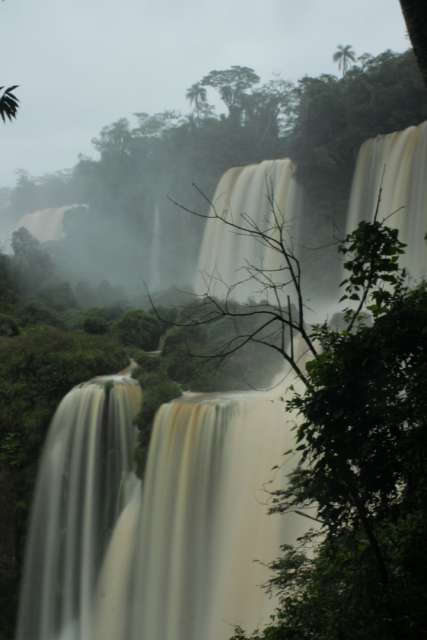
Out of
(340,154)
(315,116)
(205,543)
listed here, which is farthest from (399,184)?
(205,543)

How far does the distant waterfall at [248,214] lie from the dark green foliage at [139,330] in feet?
9.84

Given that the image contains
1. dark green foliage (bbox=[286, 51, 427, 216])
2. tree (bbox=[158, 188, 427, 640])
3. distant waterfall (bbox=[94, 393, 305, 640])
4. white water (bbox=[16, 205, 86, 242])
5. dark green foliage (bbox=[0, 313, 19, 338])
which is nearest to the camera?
tree (bbox=[158, 188, 427, 640])

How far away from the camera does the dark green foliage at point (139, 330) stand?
20.1 meters

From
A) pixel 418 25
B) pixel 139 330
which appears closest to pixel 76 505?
pixel 139 330

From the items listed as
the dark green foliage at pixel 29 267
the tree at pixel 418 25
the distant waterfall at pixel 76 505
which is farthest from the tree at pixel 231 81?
the tree at pixel 418 25

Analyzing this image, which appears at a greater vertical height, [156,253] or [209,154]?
[209,154]

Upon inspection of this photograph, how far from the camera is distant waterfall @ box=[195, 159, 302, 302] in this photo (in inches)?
939

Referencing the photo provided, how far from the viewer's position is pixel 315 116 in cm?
2411

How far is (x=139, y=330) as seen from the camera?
2034 cm

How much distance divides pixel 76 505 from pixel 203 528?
381 centimetres

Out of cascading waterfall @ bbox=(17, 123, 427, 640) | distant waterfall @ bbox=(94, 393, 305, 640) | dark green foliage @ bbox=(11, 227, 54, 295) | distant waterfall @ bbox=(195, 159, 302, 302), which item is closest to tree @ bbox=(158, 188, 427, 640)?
cascading waterfall @ bbox=(17, 123, 427, 640)

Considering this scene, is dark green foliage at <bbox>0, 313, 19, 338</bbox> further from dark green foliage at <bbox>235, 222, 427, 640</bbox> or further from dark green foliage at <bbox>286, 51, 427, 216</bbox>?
dark green foliage at <bbox>235, 222, 427, 640</bbox>

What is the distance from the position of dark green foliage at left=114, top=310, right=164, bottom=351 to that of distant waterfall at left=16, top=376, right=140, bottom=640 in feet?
14.2

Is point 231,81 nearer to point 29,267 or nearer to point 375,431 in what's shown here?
point 29,267
